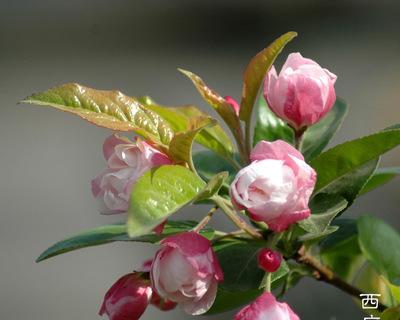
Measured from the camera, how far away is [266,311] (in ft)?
2.88

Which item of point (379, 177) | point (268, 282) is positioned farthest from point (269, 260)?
point (379, 177)

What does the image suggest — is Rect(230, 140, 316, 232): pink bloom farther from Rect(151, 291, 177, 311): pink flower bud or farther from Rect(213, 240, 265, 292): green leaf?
Rect(151, 291, 177, 311): pink flower bud

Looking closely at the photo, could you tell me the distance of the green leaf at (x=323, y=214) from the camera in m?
0.90

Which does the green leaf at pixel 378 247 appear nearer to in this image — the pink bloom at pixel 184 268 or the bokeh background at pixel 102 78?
the pink bloom at pixel 184 268

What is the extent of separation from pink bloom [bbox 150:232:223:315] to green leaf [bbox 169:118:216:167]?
7cm

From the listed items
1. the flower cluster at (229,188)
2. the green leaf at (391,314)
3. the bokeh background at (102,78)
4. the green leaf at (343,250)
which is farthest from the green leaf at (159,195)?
the bokeh background at (102,78)

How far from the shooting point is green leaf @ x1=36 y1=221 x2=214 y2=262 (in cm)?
99

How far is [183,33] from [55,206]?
4.24ft

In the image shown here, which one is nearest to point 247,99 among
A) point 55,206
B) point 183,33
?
point 55,206

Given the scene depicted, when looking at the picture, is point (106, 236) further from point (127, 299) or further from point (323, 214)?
point (323, 214)

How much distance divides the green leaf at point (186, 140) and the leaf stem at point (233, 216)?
0.05 meters

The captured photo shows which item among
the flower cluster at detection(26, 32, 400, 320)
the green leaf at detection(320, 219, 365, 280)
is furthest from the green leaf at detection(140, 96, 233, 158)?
the green leaf at detection(320, 219, 365, 280)

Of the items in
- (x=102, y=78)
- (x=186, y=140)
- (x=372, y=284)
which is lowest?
(x=102, y=78)

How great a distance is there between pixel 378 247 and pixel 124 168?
46cm
